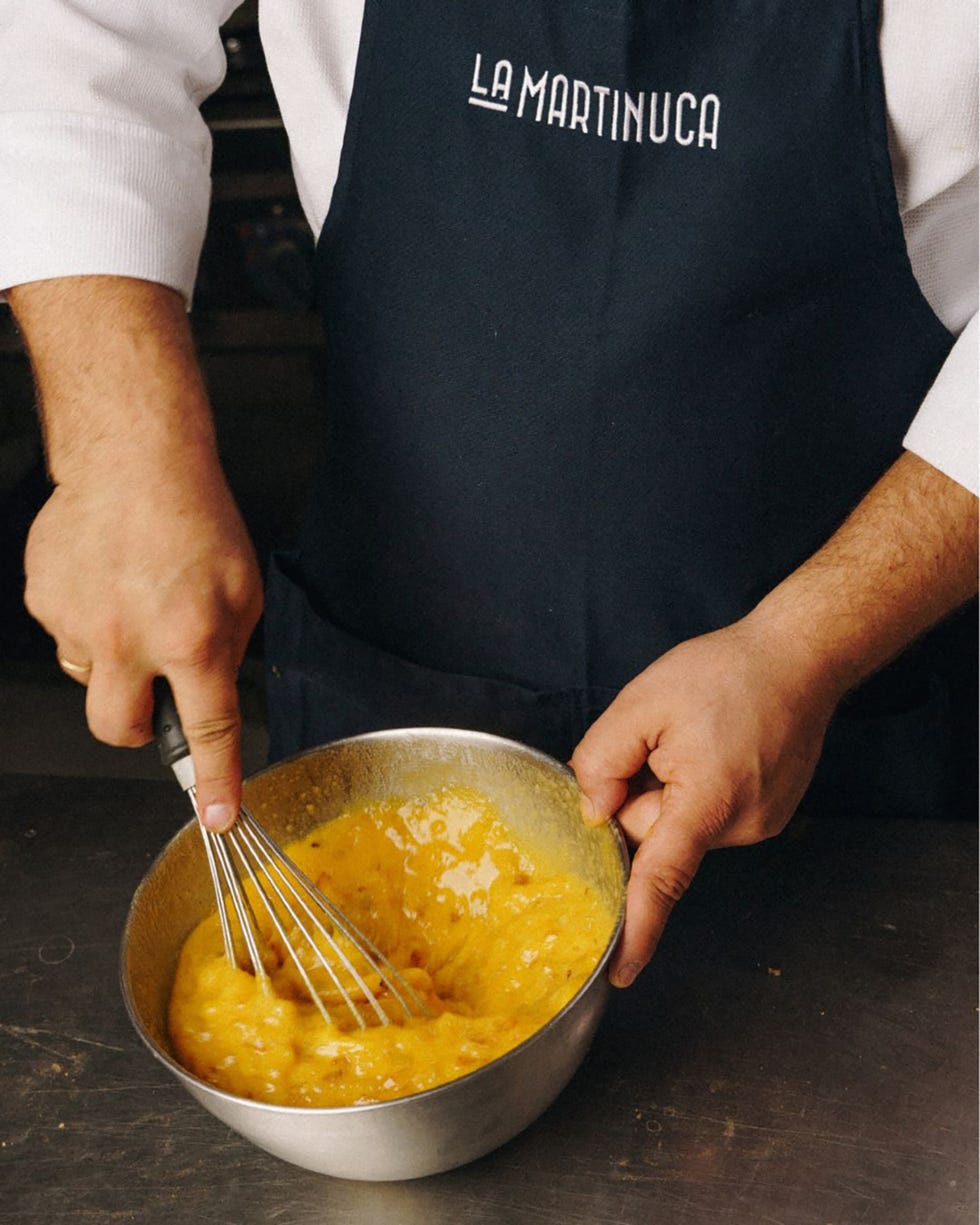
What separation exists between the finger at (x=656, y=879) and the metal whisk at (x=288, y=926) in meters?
0.16

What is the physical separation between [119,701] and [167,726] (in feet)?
0.12

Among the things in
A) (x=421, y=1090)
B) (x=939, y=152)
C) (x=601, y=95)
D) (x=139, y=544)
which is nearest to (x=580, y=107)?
(x=601, y=95)

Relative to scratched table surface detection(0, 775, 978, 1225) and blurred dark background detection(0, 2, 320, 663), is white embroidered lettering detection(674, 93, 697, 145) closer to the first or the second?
scratched table surface detection(0, 775, 978, 1225)

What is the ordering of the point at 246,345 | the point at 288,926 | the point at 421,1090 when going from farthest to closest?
the point at 246,345 → the point at 288,926 → the point at 421,1090

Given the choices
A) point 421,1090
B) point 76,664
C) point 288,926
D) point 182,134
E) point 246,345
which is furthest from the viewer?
point 246,345

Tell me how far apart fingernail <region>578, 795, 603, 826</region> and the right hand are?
253 mm

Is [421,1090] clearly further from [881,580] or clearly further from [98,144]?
[98,144]

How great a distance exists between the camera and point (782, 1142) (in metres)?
0.86

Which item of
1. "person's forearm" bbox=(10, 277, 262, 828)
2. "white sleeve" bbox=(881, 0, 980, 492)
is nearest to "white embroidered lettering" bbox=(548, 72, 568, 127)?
"white sleeve" bbox=(881, 0, 980, 492)

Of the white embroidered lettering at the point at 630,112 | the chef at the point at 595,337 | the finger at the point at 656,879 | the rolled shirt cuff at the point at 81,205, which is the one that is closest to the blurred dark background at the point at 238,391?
the chef at the point at 595,337

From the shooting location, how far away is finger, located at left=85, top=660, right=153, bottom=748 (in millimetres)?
820

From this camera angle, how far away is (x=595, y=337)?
3.47 feet

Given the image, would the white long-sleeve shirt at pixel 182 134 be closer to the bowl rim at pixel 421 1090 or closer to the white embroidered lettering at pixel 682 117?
the white embroidered lettering at pixel 682 117

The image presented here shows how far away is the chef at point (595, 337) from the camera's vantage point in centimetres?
Answer: 91
